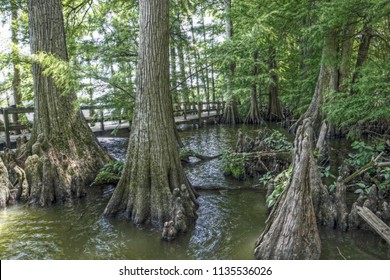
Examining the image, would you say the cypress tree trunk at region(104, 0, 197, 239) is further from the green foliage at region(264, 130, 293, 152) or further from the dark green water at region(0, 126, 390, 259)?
the green foliage at region(264, 130, 293, 152)

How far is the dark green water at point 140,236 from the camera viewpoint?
413 cm

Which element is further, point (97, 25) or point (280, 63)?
point (280, 63)

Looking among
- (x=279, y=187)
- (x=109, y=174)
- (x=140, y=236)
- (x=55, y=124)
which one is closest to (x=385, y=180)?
(x=279, y=187)

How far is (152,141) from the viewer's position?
17.2 ft

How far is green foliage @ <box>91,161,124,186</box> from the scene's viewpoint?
728cm

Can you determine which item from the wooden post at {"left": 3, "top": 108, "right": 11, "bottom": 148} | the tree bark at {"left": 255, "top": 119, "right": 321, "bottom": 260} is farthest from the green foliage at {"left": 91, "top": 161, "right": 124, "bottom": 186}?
the tree bark at {"left": 255, "top": 119, "right": 321, "bottom": 260}

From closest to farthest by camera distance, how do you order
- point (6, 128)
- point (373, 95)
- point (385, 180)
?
1. point (385, 180)
2. point (373, 95)
3. point (6, 128)

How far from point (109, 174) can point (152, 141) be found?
2.69 m

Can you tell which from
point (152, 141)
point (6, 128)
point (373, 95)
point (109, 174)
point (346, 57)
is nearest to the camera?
point (152, 141)

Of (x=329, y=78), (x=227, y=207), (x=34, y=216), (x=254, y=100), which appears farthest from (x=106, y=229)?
(x=254, y=100)

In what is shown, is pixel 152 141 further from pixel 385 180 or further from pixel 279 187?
pixel 385 180

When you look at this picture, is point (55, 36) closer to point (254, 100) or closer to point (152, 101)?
point (152, 101)

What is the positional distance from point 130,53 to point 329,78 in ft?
25.2
